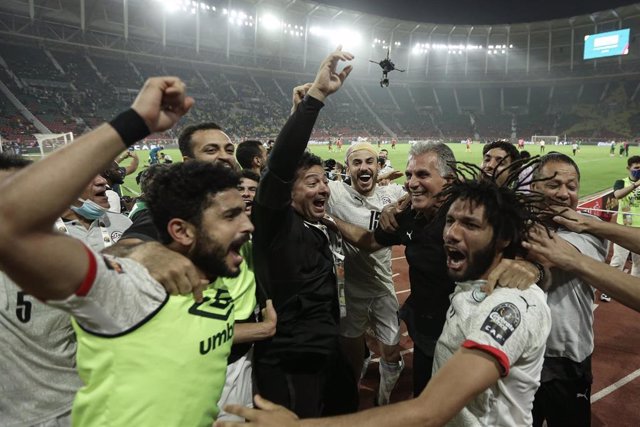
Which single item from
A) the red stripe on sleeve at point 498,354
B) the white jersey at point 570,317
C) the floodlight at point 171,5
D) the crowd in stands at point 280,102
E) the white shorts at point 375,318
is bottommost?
the white shorts at point 375,318

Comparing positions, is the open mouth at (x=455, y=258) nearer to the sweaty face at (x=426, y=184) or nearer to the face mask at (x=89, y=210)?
the sweaty face at (x=426, y=184)

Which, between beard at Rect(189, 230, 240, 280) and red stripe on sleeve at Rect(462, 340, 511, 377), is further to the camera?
beard at Rect(189, 230, 240, 280)

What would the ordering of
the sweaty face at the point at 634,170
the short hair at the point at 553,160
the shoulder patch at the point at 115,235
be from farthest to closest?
the sweaty face at the point at 634,170, the shoulder patch at the point at 115,235, the short hair at the point at 553,160

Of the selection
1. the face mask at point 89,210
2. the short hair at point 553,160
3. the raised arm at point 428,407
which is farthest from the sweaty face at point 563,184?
the face mask at point 89,210

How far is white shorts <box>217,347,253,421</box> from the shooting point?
2707 mm

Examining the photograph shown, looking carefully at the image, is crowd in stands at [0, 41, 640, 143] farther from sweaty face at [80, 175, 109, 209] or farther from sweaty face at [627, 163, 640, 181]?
sweaty face at [627, 163, 640, 181]

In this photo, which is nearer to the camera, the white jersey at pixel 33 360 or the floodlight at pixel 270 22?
the white jersey at pixel 33 360

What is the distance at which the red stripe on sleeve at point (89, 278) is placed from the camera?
123cm

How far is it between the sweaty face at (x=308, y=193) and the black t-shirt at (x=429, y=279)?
84 cm

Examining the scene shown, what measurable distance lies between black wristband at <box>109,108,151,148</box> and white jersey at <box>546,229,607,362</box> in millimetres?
2916

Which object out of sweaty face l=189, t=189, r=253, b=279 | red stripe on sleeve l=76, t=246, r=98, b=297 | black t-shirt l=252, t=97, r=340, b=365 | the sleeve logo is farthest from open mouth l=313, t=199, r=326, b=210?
red stripe on sleeve l=76, t=246, r=98, b=297

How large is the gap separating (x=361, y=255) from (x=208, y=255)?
10.2 feet

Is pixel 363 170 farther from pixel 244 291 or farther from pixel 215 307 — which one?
pixel 215 307

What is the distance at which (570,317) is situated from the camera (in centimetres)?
290
